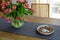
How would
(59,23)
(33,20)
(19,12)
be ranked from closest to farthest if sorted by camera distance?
(19,12) → (59,23) → (33,20)

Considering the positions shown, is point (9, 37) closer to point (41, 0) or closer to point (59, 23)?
point (59, 23)

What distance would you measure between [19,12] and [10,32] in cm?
31

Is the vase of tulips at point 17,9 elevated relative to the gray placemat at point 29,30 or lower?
elevated

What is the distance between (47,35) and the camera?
1.71 metres

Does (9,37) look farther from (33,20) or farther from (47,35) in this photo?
(33,20)

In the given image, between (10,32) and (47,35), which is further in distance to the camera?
(10,32)

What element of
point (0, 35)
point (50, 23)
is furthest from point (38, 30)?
point (0, 35)

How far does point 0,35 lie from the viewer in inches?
69.9

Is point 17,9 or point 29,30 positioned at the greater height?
point 17,9

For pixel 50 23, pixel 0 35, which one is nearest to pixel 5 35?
pixel 0 35

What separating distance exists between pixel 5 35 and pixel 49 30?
594 millimetres

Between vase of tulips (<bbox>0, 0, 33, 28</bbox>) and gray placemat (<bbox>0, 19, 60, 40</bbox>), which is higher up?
vase of tulips (<bbox>0, 0, 33, 28</bbox>)

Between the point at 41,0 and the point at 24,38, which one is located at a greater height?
the point at 41,0

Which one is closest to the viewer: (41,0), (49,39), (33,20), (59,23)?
(49,39)
